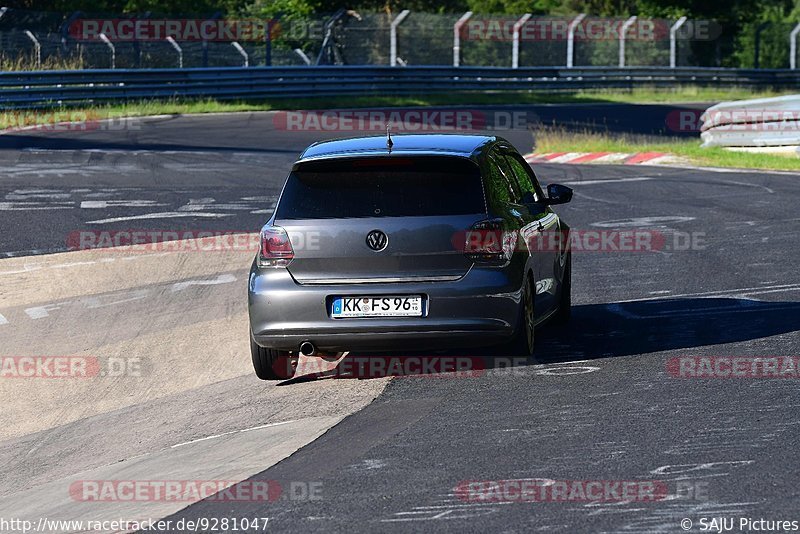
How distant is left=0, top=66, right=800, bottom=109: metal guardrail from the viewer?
32.0m

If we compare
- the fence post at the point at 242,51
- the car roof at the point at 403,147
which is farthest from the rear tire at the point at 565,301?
the fence post at the point at 242,51

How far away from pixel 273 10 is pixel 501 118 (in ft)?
68.5

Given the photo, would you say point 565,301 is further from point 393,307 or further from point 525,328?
point 393,307

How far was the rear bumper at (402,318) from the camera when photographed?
8789 millimetres

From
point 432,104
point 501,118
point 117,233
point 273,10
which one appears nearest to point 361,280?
point 117,233

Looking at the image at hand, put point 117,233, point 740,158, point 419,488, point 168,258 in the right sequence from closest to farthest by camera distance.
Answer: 1. point 419,488
2. point 168,258
3. point 117,233
4. point 740,158

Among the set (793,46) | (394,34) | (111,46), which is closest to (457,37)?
(394,34)

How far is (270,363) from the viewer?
9.46 m

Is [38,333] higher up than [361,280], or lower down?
lower down

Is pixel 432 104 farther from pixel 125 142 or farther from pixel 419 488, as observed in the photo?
pixel 419 488

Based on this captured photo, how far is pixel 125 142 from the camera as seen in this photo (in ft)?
91.8

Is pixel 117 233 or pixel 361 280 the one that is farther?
pixel 117 233

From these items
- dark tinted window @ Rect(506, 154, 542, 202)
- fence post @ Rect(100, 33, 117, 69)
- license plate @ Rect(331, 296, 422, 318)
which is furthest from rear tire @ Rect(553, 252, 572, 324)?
fence post @ Rect(100, 33, 117, 69)

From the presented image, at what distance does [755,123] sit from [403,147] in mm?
18935
